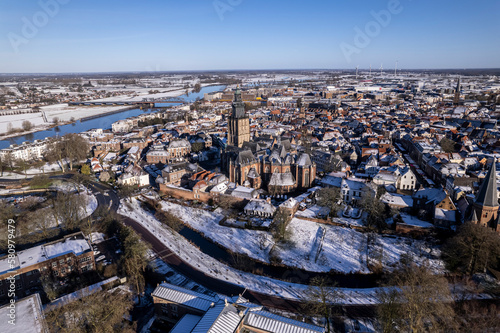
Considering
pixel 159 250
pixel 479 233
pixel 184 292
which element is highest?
pixel 479 233

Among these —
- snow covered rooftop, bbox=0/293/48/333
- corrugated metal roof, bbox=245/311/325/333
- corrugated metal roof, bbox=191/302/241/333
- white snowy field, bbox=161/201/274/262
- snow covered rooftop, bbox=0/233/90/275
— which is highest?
corrugated metal roof, bbox=191/302/241/333

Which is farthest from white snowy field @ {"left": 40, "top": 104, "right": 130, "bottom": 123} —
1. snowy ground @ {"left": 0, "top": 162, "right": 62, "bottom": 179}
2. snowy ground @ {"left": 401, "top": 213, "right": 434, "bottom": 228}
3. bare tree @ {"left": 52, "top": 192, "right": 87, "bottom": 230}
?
snowy ground @ {"left": 401, "top": 213, "right": 434, "bottom": 228}

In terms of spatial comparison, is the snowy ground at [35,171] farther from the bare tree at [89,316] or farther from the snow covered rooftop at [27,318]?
the bare tree at [89,316]

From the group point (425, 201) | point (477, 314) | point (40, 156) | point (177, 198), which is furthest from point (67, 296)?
point (40, 156)

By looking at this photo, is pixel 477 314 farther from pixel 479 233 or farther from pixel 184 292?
pixel 184 292

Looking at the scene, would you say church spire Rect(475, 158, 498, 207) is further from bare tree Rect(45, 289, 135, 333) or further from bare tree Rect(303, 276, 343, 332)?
bare tree Rect(45, 289, 135, 333)

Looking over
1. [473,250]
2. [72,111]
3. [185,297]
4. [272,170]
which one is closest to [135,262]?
[185,297]

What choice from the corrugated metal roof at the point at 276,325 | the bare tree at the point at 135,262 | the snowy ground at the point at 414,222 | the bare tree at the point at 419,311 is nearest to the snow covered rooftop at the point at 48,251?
the bare tree at the point at 135,262
